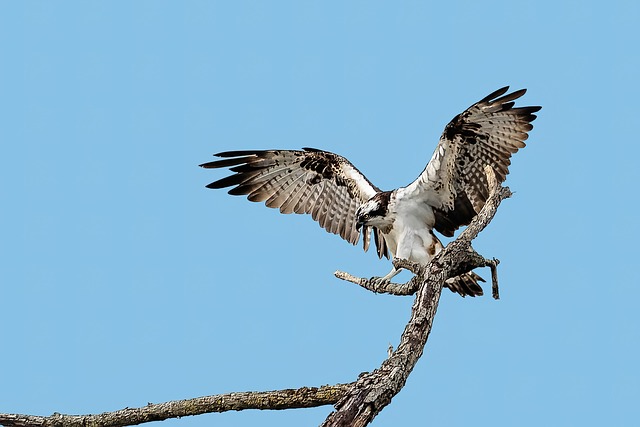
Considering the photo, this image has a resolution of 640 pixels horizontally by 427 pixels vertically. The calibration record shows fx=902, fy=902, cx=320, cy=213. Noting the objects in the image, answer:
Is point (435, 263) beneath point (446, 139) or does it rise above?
beneath

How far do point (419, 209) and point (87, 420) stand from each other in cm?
360

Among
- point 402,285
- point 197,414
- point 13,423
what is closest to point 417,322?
point 402,285

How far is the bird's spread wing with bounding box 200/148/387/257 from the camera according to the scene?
944cm

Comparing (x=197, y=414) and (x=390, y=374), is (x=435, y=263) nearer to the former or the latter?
(x=390, y=374)

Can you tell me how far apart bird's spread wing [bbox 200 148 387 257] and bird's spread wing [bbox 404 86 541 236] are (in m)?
0.91

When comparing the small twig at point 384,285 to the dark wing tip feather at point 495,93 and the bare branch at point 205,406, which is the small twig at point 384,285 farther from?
the dark wing tip feather at point 495,93

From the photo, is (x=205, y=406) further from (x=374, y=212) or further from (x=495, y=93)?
(x=495, y=93)

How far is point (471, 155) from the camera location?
854 centimetres

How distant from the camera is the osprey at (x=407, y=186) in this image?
8383 mm

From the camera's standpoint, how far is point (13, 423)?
7520 millimetres

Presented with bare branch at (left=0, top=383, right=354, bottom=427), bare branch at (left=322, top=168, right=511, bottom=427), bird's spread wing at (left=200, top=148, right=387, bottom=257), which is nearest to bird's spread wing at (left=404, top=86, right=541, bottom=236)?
bare branch at (left=322, top=168, right=511, bottom=427)

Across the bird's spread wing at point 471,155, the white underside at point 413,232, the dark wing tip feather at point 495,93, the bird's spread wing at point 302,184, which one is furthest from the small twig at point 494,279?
the bird's spread wing at point 302,184

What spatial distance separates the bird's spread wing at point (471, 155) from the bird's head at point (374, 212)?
27 centimetres

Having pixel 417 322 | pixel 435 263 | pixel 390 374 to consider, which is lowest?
pixel 390 374
